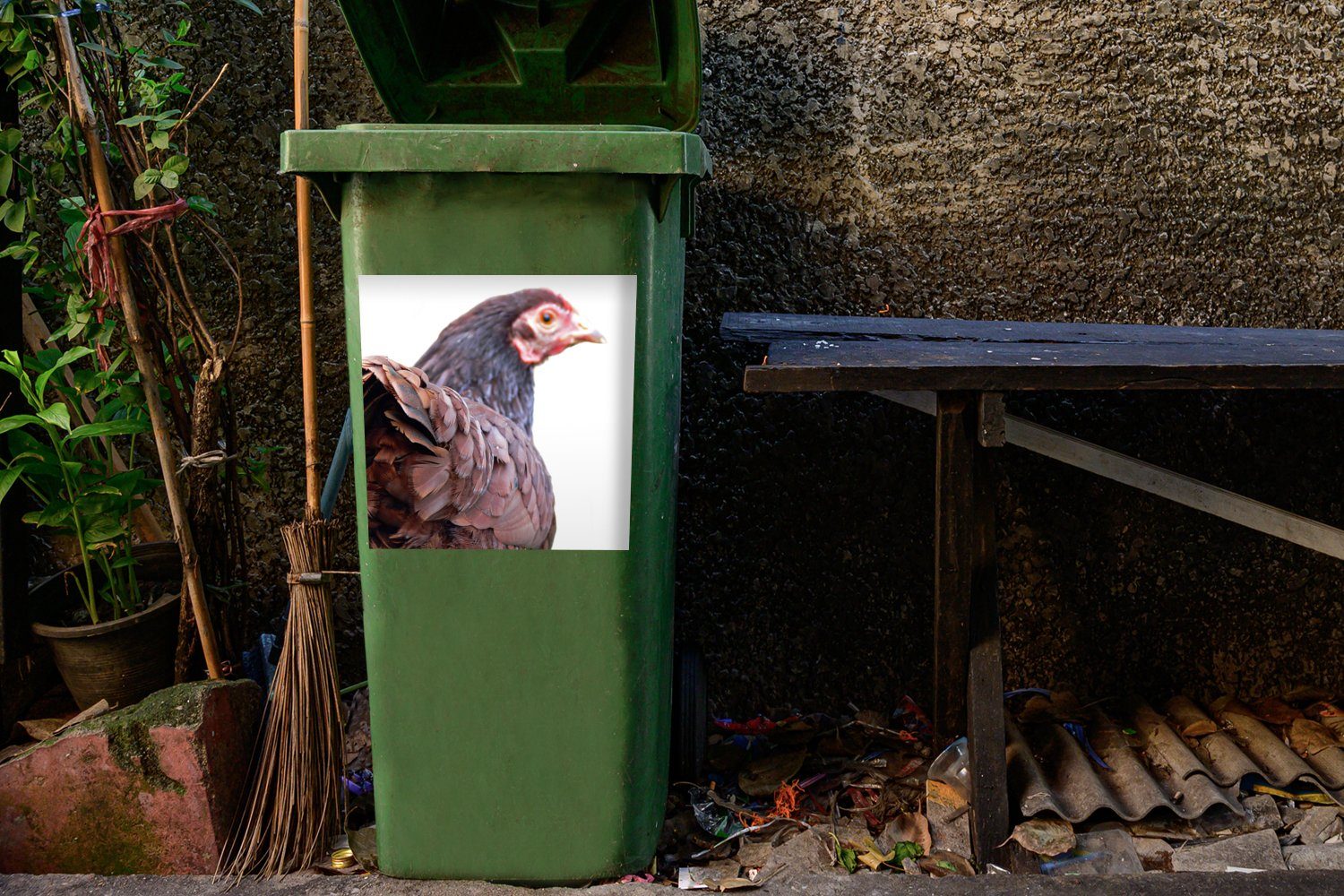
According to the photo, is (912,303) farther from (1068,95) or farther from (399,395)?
(399,395)

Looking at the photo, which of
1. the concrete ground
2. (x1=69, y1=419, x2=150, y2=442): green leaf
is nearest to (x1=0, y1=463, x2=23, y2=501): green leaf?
(x1=69, y1=419, x2=150, y2=442): green leaf

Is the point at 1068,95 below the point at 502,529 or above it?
above

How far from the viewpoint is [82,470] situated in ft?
7.59

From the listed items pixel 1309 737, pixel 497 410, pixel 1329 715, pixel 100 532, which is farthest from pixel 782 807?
pixel 100 532

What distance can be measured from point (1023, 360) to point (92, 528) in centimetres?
199

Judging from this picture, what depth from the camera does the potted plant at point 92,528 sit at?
2.11 meters

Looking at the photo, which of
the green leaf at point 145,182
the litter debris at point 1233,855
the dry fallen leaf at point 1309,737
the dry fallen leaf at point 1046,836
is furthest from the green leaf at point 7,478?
the dry fallen leaf at point 1309,737

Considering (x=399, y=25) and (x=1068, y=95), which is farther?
(x=1068, y=95)

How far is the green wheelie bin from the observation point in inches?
67.8

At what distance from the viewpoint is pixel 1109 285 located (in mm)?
2676

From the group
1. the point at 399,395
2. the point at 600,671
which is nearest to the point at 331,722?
the point at 600,671

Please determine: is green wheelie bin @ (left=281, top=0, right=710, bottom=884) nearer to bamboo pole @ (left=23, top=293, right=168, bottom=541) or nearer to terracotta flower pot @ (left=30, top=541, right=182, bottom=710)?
terracotta flower pot @ (left=30, top=541, right=182, bottom=710)

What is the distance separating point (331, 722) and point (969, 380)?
1.49m

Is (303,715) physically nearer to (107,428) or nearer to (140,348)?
(107,428)
